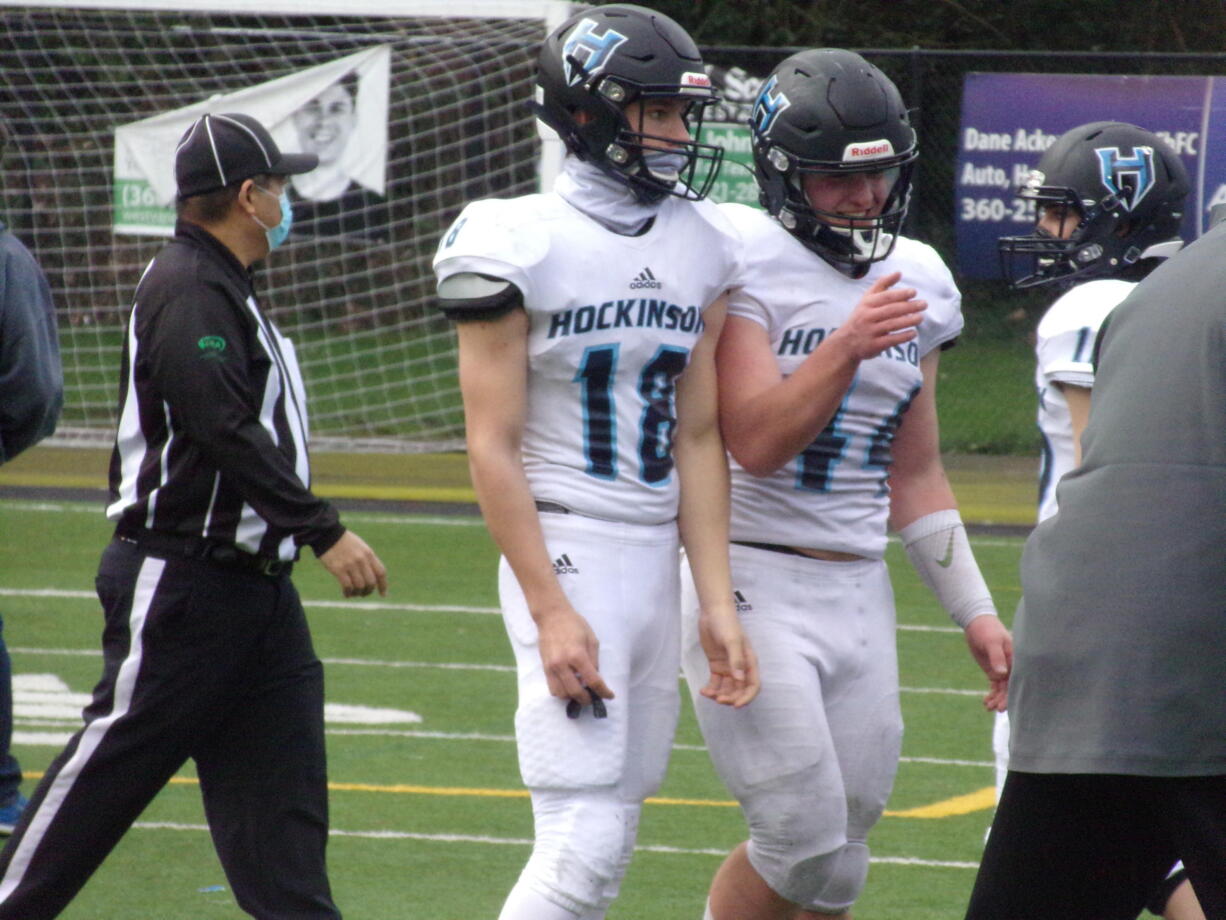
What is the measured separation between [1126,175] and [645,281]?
4.04 feet

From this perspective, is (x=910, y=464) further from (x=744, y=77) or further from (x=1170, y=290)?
(x=744, y=77)

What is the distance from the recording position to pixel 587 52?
11.9 ft

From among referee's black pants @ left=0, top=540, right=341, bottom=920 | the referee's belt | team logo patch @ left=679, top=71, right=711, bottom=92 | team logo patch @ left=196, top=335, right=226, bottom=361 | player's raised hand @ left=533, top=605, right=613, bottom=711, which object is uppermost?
team logo patch @ left=679, top=71, right=711, bottom=92

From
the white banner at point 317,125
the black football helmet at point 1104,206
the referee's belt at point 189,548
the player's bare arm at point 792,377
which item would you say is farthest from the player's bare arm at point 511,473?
the white banner at point 317,125

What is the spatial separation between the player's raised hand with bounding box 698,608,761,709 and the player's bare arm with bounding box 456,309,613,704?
27 centimetres

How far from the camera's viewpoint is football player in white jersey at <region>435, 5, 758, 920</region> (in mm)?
3432

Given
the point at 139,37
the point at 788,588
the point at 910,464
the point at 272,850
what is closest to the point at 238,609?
the point at 272,850

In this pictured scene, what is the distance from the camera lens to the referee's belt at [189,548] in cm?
407

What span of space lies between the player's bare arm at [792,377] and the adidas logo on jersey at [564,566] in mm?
472

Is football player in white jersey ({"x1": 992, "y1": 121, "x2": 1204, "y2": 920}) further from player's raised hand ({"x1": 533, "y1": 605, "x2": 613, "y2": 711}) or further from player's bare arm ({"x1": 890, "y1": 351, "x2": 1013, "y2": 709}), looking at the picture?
player's raised hand ({"x1": 533, "y1": 605, "x2": 613, "y2": 711})

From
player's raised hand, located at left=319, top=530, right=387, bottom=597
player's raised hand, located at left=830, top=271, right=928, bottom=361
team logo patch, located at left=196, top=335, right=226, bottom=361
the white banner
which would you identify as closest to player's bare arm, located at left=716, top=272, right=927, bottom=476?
player's raised hand, located at left=830, top=271, right=928, bottom=361

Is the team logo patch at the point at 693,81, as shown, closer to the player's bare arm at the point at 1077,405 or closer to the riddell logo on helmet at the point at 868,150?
the riddell logo on helmet at the point at 868,150

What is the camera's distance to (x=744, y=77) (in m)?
14.0

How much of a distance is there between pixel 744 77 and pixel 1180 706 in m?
11.6
